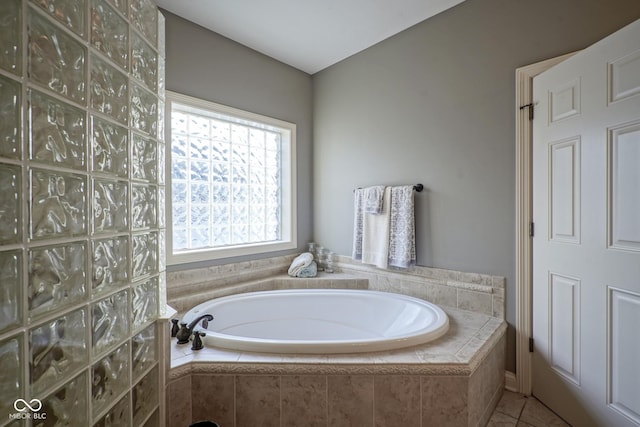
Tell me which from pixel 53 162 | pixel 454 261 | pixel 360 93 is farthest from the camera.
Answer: pixel 360 93

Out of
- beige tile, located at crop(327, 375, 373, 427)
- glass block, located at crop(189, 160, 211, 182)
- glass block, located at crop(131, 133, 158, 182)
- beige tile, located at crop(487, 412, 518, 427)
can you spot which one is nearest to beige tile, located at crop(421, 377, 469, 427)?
beige tile, located at crop(327, 375, 373, 427)

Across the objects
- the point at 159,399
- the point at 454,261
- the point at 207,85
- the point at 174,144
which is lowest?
the point at 159,399

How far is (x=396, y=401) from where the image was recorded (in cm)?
135

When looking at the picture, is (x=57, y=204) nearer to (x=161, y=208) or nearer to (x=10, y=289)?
(x=10, y=289)

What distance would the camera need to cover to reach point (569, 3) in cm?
164

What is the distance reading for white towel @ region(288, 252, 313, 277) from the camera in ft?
9.02

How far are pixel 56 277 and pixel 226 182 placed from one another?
6.70 feet

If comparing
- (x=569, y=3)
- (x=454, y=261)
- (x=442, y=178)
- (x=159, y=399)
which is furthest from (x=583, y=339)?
(x=159, y=399)

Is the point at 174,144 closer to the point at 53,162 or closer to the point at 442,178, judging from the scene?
the point at 53,162

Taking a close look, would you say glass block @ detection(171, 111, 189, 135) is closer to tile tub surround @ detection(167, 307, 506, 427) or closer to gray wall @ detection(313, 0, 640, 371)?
gray wall @ detection(313, 0, 640, 371)

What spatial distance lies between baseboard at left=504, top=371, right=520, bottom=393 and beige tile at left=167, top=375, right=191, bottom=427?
74.9 inches

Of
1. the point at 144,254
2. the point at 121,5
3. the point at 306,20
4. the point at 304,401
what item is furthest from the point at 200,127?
the point at 304,401

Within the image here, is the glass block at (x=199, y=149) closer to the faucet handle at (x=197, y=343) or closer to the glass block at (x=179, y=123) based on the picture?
the glass block at (x=179, y=123)

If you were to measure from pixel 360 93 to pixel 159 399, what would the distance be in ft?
8.73
